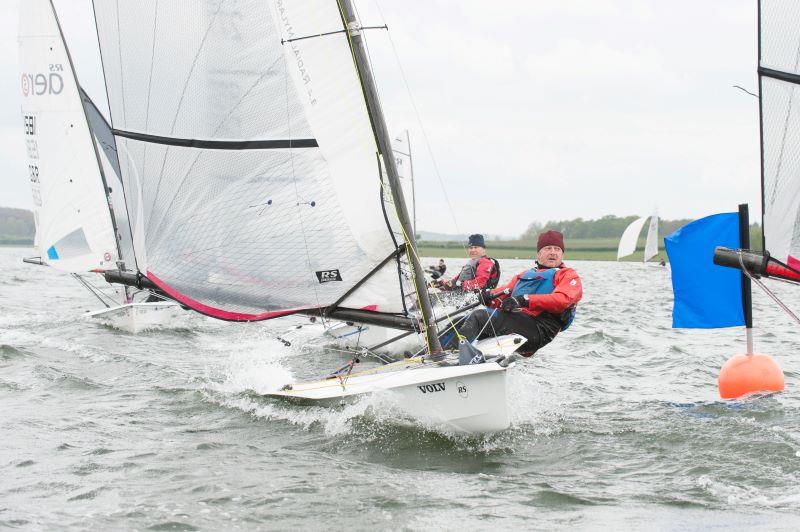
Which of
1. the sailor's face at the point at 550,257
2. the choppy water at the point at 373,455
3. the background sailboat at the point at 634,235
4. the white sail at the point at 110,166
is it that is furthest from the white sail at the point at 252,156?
the background sailboat at the point at 634,235

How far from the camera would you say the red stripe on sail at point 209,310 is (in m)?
6.98

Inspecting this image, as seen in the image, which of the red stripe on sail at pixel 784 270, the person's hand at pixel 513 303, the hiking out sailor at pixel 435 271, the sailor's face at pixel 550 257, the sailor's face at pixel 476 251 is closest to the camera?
the red stripe on sail at pixel 784 270

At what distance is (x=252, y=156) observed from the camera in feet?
22.2

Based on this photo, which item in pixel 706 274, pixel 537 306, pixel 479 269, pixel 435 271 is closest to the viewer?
pixel 537 306

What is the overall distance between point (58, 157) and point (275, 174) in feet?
26.6

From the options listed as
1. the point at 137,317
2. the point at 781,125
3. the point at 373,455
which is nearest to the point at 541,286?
the point at 373,455

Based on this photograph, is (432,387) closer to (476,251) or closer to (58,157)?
(476,251)

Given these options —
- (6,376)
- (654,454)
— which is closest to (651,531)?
(654,454)

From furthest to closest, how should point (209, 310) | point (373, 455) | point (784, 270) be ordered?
point (209, 310)
point (373, 455)
point (784, 270)

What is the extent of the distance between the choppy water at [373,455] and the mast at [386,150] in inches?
30.0

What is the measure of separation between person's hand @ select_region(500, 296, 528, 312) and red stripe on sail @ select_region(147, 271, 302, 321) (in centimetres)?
166

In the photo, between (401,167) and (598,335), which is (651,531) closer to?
Result: (598,335)

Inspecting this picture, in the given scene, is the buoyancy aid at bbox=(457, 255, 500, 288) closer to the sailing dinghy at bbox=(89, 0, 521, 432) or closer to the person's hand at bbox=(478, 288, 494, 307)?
the person's hand at bbox=(478, 288, 494, 307)

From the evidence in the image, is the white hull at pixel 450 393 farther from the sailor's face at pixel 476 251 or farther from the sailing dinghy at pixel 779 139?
the sailor's face at pixel 476 251
